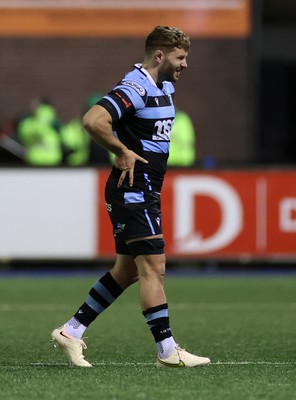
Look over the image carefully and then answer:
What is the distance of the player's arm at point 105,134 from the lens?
760 cm

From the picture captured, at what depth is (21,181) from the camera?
1672cm

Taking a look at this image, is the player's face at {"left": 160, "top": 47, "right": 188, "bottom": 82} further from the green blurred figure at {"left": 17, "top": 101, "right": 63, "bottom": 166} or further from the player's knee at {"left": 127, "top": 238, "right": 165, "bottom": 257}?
the green blurred figure at {"left": 17, "top": 101, "right": 63, "bottom": 166}

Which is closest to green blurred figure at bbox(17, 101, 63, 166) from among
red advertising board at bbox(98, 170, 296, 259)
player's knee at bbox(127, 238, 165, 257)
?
red advertising board at bbox(98, 170, 296, 259)

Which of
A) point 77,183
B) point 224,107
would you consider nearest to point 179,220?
point 77,183

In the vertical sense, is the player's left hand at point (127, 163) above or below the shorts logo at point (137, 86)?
below

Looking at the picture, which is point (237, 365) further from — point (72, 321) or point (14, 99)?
point (14, 99)

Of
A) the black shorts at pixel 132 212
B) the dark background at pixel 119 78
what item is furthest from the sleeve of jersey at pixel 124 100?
the dark background at pixel 119 78

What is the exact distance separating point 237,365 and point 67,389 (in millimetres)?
1589

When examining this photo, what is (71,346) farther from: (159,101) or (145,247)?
(159,101)

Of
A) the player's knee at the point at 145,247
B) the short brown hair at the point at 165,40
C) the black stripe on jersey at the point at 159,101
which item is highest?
the short brown hair at the point at 165,40

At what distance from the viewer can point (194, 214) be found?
1658 cm

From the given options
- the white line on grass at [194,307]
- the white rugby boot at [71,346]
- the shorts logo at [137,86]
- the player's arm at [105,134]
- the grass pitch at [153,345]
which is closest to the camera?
the grass pitch at [153,345]

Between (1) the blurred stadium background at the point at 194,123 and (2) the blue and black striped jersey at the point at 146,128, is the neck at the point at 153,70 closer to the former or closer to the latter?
(2) the blue and black striped jersey at the point at 146,128

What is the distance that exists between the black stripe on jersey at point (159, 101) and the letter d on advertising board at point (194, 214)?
8523mm
